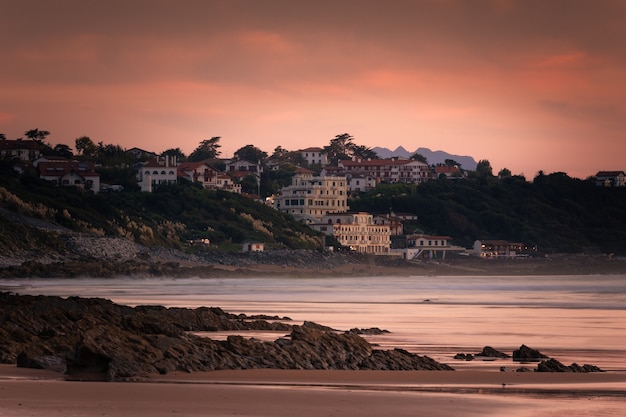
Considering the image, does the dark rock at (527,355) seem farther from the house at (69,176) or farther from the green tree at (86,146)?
the green tree at (86,146)

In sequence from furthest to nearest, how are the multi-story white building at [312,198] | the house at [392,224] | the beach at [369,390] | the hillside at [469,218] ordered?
1. the hillside at [469,218]
2. the multi-story white building at [312,198]
3. the house at [392,224]
4. the beach at [369,390]

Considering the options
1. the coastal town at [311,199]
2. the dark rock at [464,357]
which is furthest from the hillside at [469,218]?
the dark rock at [464,357]

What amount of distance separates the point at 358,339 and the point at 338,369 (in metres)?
1.76

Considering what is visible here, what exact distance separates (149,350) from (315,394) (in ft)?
11.9

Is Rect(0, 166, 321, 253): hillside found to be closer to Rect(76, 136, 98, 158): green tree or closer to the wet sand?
Rect(76, 136, 98, 158): green tree

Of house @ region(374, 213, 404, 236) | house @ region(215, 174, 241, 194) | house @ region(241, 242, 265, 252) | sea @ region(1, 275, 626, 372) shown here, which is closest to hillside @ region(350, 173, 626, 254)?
house @ region(374, 213, 404, 236)

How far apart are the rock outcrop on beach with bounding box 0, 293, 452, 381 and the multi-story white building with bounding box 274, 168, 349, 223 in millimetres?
133571

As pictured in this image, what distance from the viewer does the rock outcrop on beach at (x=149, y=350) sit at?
18906 mm

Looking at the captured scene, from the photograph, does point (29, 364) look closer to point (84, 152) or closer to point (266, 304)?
point (266, 304)

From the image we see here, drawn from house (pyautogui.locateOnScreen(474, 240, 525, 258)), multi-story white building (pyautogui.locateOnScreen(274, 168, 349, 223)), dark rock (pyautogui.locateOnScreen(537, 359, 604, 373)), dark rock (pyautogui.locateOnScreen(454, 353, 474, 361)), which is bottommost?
dark rock (pyautogui.locateOnScreen(454, 353, 474, 361))

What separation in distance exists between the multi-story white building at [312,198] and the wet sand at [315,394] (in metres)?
138

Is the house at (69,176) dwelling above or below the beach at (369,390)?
above

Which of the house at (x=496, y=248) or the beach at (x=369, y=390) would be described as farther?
the house at (x=496, y=248)

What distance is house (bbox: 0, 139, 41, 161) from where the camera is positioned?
169m
